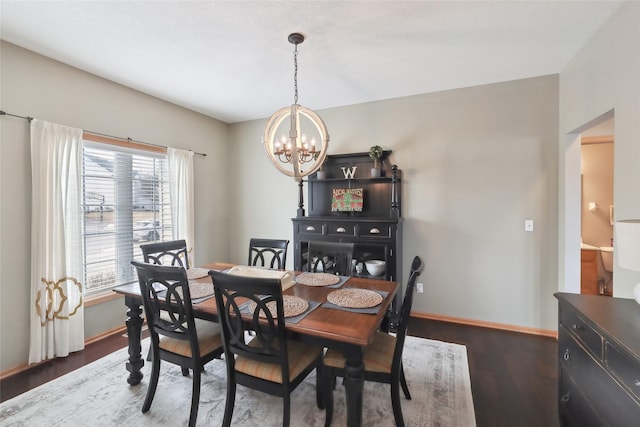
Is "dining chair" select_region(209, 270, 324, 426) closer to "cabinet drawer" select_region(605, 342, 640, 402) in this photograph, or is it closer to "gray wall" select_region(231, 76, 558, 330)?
"cabinet drawer" select_region(605, 342, 640, 402)

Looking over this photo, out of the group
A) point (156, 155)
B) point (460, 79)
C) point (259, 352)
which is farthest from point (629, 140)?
point (156, 155)

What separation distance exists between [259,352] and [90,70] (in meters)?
3.09

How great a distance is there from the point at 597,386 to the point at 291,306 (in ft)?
4.92

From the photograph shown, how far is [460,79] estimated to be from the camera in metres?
3.01

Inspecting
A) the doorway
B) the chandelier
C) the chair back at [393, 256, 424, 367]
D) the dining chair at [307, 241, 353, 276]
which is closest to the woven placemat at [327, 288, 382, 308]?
the chair back at [393, 256, 424, 367]

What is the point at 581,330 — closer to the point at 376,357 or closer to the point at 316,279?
the point at 376,357

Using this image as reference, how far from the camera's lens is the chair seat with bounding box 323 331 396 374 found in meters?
1.66

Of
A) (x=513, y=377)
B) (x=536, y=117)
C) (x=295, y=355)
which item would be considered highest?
(x=536, y=117)

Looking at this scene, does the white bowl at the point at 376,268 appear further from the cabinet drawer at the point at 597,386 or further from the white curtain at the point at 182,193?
the white curtain at the point at 182,193

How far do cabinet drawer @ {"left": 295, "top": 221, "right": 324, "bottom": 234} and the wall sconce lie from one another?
2584 mm

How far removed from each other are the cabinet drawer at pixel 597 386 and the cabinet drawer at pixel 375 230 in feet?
5.64

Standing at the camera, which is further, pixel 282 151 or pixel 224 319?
pixel 282 151

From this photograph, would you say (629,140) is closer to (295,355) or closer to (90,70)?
(295,355)

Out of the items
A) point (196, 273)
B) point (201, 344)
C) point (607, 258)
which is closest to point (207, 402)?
point (201, 344)
